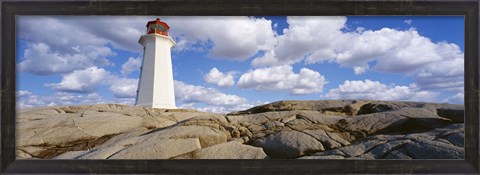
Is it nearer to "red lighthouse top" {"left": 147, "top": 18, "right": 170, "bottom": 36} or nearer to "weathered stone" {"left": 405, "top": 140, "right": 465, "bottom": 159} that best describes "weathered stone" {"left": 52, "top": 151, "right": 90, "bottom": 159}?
"red lighthouse top" {"left": 147, "top": 18, "right": 170, "bottom": 36}

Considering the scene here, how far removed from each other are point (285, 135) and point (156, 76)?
9118 mm

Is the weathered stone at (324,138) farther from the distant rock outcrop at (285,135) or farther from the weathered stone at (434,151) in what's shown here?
the weathered stone at (434,151)

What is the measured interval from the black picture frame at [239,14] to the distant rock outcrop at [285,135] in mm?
193

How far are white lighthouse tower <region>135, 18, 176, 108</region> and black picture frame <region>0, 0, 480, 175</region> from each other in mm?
7240

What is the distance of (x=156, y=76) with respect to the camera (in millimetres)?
12242

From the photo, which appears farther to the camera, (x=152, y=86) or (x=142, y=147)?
(x=152, y=86)

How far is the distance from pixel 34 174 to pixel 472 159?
623 centimetres

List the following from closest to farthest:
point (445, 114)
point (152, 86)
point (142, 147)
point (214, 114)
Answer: point (142, 147), point (445, 114), point (214, 114), point (152, 86)

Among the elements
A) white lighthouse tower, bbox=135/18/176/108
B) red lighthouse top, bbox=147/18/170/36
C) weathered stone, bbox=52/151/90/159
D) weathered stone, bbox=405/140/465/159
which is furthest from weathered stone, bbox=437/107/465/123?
white lighthouse tower, bbox=135/18/176/108

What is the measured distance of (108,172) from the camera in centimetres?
366

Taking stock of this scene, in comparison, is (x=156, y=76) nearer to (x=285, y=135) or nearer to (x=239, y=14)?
(x=285, y=135)

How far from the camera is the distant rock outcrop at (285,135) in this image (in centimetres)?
401

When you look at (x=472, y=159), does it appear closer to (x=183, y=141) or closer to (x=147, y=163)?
(x=183, y=141)

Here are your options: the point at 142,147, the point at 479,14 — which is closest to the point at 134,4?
the point at 142,147
